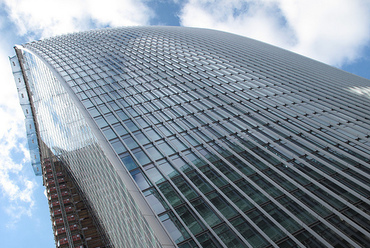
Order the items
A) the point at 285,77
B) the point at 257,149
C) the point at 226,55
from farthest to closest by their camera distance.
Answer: the point at 226,55 → the point at 285,77 → the point at 257,149

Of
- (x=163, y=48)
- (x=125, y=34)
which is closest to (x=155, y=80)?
(x=163, y=48)

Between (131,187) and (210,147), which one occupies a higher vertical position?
(210,147)

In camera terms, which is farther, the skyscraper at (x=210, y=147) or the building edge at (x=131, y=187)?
the skyscraper at (x=210, y=147)

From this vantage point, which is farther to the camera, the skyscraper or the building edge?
the skyscraper

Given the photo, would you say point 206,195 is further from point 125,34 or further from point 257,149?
point 125,34

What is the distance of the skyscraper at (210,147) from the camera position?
17.0 metres

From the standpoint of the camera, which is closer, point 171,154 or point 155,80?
point 171,154

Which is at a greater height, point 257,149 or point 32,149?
point 257,149

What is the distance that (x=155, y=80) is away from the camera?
39.9 meters

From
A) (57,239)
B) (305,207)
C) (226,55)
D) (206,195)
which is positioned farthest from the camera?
(226,55)

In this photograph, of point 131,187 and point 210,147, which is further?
point 210,147

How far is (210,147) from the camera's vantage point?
2402cm

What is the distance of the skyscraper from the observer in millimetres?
16953

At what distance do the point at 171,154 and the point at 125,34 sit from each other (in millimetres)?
52778
